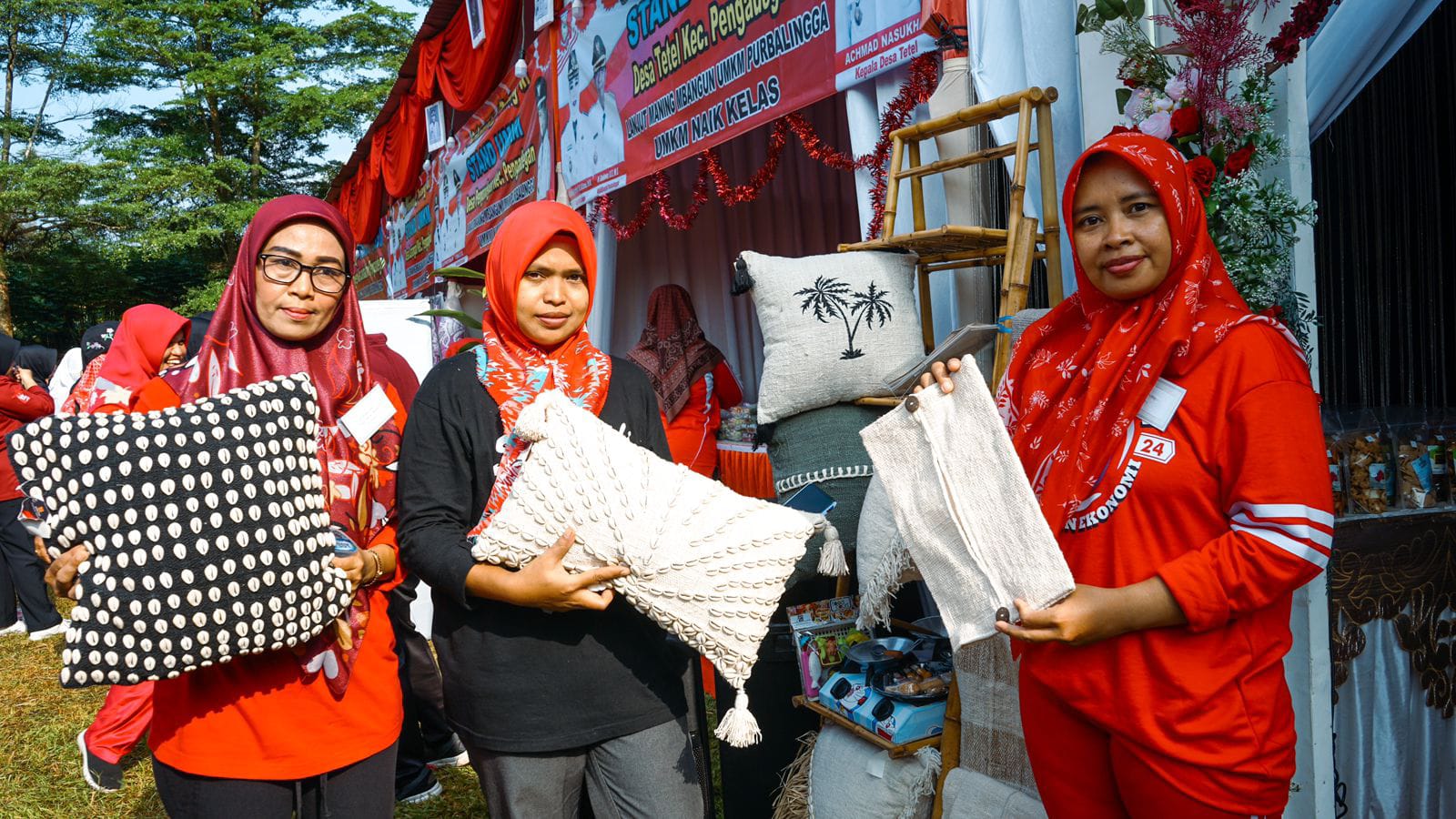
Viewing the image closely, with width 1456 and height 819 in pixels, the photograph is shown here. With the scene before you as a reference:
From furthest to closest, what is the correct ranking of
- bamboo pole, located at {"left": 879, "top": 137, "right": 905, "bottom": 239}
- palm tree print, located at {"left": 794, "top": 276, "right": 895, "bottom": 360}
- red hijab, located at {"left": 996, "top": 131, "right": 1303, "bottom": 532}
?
bamboo pole, located at {"left": 879, "top": 137, "right": 905, "bottom": 239}, palm tree print, located at {"left": 794, "top": 276, "right": 895, "bottom": 360}, red hijab, located at {"left": 996, "top": 131, "right": 1303, "bottom": 532}

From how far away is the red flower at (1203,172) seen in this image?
68.5 inches

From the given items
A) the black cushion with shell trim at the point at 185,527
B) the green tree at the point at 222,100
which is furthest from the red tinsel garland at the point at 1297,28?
the green tree at the point at 222,100

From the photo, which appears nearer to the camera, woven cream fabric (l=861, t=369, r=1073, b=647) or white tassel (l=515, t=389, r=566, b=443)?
woven cream fabric (l=861, t=369, r=1073, b=647)

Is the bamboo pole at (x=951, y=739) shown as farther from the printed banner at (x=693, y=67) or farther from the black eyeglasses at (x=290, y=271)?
the printed banner at (x=693, y=67)

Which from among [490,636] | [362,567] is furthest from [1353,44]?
[362,567]

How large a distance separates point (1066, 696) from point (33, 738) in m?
4.61

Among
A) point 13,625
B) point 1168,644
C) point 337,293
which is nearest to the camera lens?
point 1168,644

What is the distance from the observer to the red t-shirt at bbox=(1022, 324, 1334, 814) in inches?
49.3

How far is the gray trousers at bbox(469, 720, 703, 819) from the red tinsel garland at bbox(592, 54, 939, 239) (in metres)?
1.99

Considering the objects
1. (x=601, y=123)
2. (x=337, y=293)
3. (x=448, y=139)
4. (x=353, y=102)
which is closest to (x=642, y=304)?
(x=601, y=123)

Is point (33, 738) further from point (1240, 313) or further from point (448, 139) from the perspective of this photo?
point (448, 139)

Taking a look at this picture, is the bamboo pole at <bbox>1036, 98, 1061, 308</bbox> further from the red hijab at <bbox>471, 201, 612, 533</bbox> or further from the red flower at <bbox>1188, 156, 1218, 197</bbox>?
the red hijab at <bbox>471, 201, 612, 533</bbox>

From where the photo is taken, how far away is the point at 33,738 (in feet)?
13.4

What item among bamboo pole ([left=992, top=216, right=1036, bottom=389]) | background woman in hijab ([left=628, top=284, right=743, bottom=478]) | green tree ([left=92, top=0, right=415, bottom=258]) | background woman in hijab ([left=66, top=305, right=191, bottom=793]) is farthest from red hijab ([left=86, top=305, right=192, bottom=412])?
green tree ([left=92, top=0, right=415, bottom=258])
